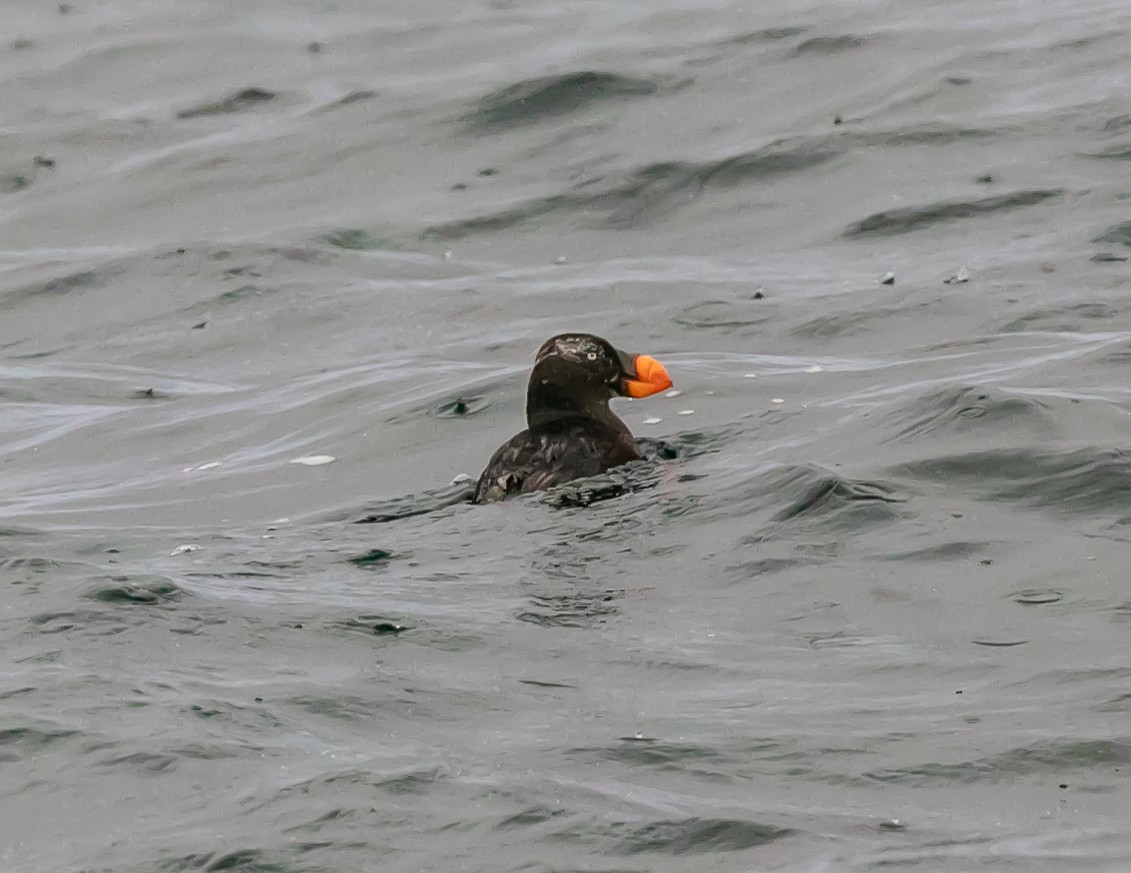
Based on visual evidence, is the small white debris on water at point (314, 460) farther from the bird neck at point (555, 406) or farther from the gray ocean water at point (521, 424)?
the bird neck at point (555, 406)

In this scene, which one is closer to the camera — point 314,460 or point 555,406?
point 555,406

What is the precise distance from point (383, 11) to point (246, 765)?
15.1 m

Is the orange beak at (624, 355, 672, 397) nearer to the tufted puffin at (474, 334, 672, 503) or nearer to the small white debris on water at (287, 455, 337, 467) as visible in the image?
the tufted puffin at (474, 334, 672, 503)

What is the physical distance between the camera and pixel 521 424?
35.4 ft

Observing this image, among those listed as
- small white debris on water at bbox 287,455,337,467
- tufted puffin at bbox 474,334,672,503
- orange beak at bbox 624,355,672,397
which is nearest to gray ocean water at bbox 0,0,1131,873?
small white debris on water at bbox 287,455,337,467

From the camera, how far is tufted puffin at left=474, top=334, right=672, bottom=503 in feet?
29.4

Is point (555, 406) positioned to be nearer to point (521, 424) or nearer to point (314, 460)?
point (521, 424)

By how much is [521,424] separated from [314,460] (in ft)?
3.35

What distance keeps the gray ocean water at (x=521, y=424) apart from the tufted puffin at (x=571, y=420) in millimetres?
173

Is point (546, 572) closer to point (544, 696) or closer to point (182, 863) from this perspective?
point (544, 696)

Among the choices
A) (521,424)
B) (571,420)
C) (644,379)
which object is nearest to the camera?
(571,420)

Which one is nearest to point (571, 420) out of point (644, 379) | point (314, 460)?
point (644, 379)

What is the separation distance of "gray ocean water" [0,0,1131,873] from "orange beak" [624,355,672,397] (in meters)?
0.38

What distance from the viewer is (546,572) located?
7.81m
